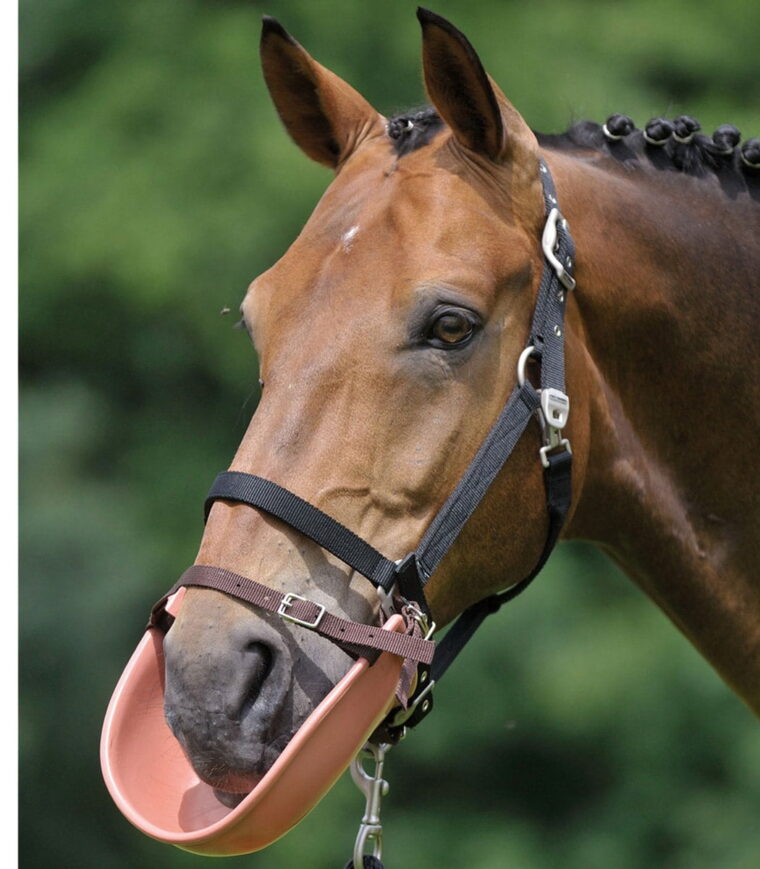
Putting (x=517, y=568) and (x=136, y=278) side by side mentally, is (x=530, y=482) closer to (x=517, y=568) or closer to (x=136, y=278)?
(x=517, y=568)

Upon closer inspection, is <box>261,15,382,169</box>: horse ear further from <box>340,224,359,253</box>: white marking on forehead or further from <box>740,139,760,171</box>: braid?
<box>740,139,760,171</box>: braid

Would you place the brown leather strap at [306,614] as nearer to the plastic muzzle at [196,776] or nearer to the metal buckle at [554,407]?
the plastic muzzle at [196,776]

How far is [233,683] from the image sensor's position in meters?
1.70

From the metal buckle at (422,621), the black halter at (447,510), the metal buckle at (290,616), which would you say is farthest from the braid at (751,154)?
the metal buckle at (290,616)

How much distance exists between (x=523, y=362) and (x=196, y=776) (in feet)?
2.72

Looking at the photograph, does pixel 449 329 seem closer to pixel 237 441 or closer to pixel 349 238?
pixel 349 238

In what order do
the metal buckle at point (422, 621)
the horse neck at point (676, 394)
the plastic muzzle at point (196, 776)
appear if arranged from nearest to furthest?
the plastic muzzle at point (196, 776), the metal buckle at point (422, 621), the horse neck at point (676, 394)

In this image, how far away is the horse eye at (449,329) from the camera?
75.9 inches

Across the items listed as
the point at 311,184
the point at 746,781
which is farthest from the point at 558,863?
the point at 311,184

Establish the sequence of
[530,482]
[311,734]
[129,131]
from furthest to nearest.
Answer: [129,131] → [530,482] → [311,734]

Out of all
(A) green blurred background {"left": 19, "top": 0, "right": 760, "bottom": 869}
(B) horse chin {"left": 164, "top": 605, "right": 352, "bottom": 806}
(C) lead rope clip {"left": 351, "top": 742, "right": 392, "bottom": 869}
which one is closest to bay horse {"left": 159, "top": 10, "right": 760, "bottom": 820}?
(B) horse chin {"left": 164, "top": 605, "right": 352, "bottom": 806}

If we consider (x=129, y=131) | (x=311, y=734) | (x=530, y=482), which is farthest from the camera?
(x=129, y=131)

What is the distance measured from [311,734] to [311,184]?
367 centimetres

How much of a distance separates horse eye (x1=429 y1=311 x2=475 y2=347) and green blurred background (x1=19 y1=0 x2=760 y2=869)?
3.14 metres
